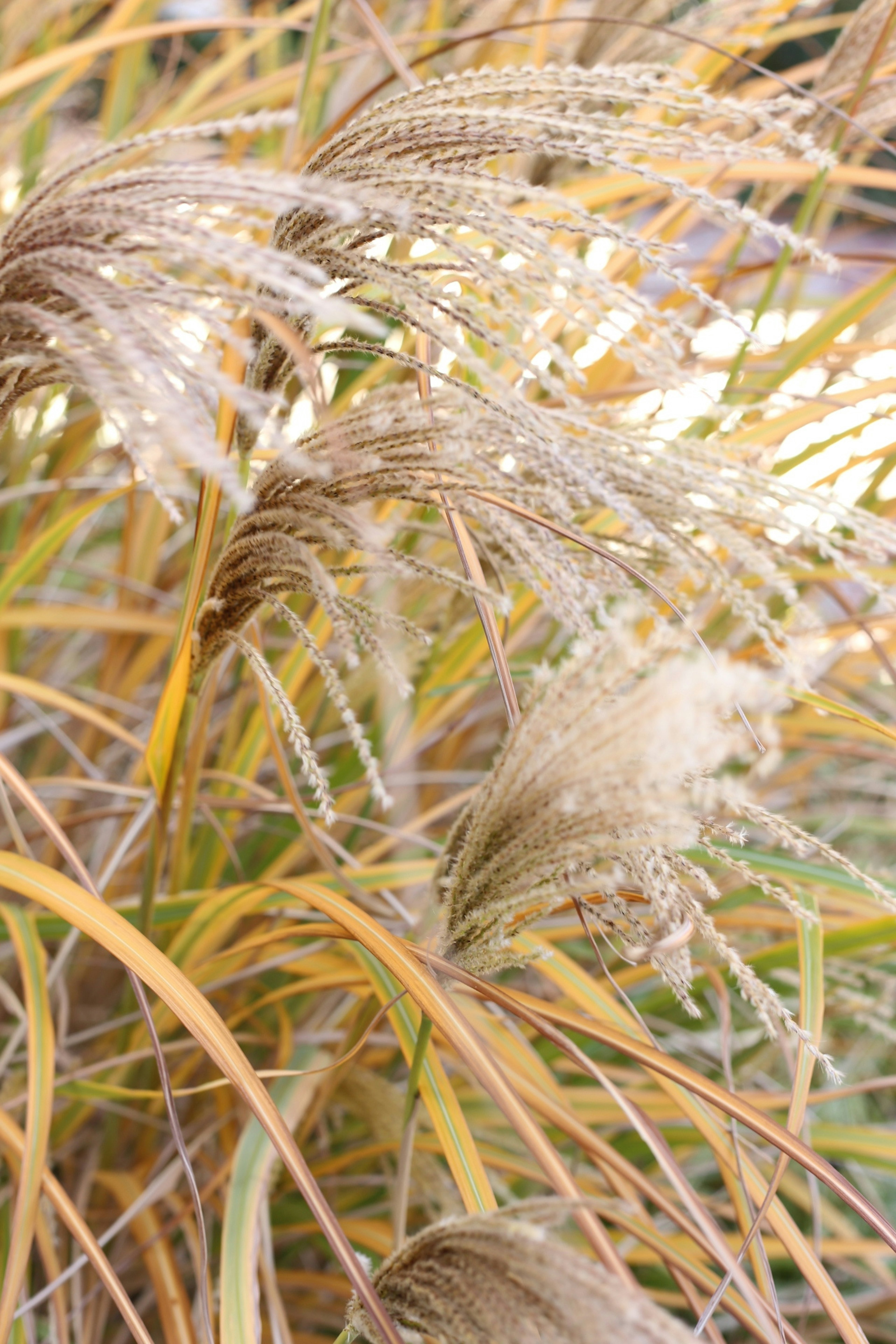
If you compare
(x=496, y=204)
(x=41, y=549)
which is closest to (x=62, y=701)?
(x=41, y=549)

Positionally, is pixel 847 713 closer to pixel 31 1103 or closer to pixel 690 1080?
pixel 690 1080

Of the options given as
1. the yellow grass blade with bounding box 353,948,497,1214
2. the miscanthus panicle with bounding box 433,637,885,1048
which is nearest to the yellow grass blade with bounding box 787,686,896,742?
the miscanthus panicle with bounding box 433,637,885,1048

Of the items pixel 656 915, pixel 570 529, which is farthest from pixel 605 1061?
pixel 570 529

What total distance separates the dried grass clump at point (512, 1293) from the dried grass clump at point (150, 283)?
35 cm

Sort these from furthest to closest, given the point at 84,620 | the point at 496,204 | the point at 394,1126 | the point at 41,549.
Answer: the point at 84,620
the point at 41,549
the point at 394,1126
the point at 496,204

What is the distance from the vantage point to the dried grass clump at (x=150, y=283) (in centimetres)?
40

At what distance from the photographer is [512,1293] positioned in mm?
402

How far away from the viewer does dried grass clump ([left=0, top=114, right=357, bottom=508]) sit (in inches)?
15.9

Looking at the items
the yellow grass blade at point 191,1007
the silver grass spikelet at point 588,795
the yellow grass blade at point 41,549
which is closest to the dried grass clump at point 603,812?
the silver grass spikelet at point 588,795

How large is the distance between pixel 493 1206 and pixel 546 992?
704mm

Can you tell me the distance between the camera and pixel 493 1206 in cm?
57

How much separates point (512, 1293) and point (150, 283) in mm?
502

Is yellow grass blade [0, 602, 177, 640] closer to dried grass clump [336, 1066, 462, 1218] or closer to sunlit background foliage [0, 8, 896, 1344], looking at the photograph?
sunlit background foliage [0, 8, 896, 1344]

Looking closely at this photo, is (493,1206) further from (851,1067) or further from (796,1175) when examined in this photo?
(851,1067)
